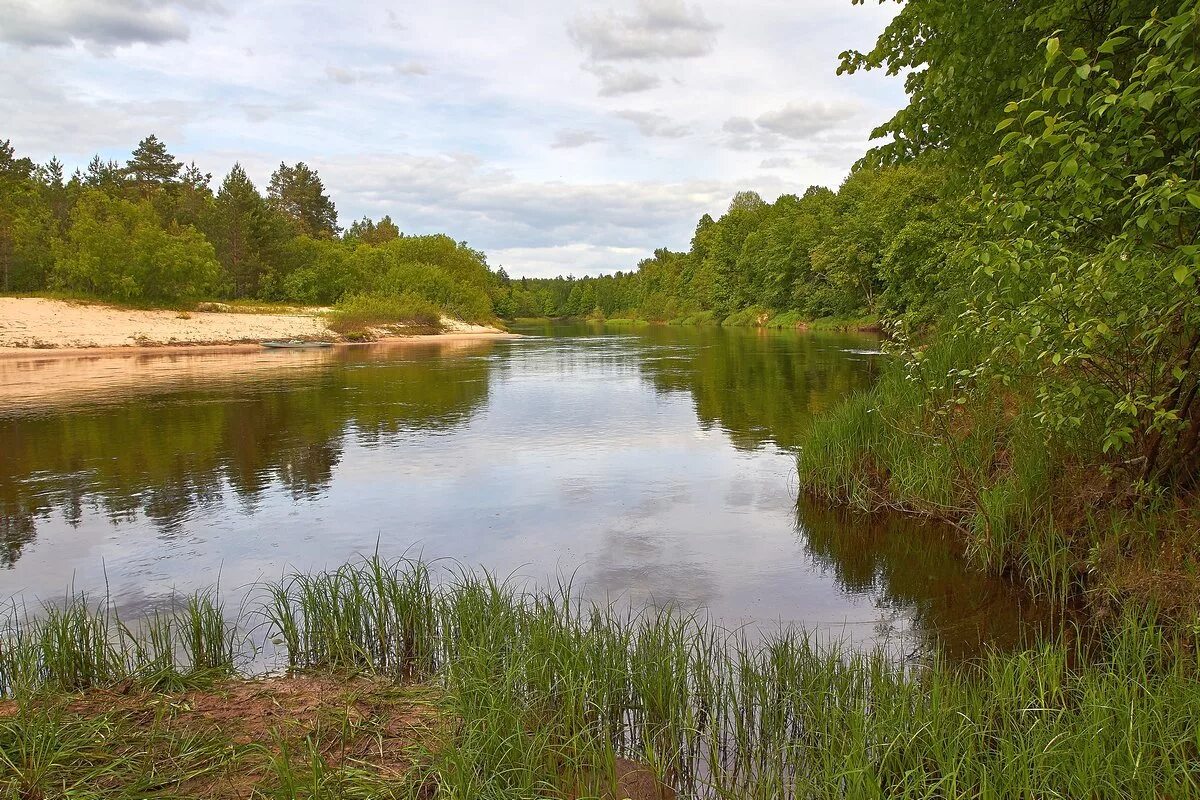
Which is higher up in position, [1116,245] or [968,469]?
[1116,245]

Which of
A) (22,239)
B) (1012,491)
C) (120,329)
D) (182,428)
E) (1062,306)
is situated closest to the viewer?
(1062,306)

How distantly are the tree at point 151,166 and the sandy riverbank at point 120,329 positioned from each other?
130ft

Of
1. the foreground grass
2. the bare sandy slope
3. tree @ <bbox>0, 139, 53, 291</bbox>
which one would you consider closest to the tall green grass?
the foreground grass

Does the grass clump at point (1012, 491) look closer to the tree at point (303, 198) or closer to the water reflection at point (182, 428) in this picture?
the water reflection at point (182, 428)

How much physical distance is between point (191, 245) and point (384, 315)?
1689 cm

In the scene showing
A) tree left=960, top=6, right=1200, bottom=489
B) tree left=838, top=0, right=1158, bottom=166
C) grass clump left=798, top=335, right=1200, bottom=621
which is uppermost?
tree left=838, top=0, right=1158, bottom=166

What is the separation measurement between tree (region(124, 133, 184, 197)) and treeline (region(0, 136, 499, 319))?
12cm

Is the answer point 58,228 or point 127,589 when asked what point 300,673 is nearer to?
point 127,589

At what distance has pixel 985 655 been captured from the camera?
245 inches

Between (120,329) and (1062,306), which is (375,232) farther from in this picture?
(1062,306)

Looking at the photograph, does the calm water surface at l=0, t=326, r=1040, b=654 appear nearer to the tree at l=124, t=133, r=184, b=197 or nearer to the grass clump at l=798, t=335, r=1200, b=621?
the grass clump at l=798, t=335, r=1200, b=621

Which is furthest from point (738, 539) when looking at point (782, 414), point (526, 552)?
point (782, 414)

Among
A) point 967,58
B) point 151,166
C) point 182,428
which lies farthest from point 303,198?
point 967,58

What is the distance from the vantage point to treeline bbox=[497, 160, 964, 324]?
3288 cm
